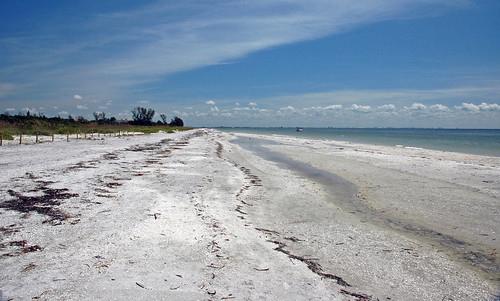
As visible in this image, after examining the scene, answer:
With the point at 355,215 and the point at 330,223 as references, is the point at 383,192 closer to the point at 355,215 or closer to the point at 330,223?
the point at 355,215

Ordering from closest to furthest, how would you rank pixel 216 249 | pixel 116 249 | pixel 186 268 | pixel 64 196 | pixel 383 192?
A: pixel 186 268, pixel 116 249, pixel 216 249, pixel 64 196, pixel 383 192

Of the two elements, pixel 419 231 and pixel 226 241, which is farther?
pixel 419 231

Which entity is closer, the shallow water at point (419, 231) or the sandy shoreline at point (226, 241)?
the sandy shoreline at point (226, 241)

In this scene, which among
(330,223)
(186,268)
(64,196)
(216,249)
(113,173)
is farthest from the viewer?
(113,173)

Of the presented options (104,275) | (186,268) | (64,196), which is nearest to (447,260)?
(186,268)

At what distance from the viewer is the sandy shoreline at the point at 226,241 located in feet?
18.1

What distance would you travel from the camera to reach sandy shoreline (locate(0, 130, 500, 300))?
5.50m

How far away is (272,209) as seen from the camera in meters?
11.4

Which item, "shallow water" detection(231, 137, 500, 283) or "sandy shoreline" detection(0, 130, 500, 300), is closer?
"sandy shoreline" detection(0, 130, 500, 300)

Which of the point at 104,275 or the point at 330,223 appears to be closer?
the point at 104,275

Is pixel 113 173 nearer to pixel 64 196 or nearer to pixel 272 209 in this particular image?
pixel 64 196

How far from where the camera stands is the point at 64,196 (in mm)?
10789

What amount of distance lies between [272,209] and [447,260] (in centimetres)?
520

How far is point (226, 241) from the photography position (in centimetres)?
769
